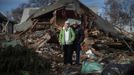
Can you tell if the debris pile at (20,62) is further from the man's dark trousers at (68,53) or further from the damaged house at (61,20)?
the damaged house at (61,20)

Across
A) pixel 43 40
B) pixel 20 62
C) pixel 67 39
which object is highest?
pixel 67 39

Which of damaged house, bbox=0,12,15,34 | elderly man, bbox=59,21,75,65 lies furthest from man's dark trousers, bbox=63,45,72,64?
damaged house, bbox=0,12,15,34

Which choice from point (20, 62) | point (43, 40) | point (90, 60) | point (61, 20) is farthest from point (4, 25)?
point (20, 62)

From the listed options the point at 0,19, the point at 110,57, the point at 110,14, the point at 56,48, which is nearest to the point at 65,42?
the point at 110,57

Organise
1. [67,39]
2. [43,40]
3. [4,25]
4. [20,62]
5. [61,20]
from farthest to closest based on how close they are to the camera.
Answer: [4,25] < [61,20] < [43,40] < [67,39] < [20,62]

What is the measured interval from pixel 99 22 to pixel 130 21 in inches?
1759

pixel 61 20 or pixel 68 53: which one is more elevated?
pixel 61 20

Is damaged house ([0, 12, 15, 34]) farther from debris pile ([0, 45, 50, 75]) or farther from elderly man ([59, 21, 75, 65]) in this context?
debris pile ([0, 45, 50, 75])

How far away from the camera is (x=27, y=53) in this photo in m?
17.2

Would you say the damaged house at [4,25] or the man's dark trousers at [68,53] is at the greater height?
the damaged house at [4,25]

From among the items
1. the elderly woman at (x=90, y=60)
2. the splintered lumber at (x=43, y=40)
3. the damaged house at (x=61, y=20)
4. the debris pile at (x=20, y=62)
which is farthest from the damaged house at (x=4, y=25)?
the debris pile at (x=20, y=62)

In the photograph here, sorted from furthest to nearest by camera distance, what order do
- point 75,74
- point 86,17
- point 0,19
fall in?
point 0,19
point 86,17
point 75,74

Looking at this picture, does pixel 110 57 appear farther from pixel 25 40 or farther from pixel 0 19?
pixel 0 19

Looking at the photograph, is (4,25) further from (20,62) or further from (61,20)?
(20,62)
